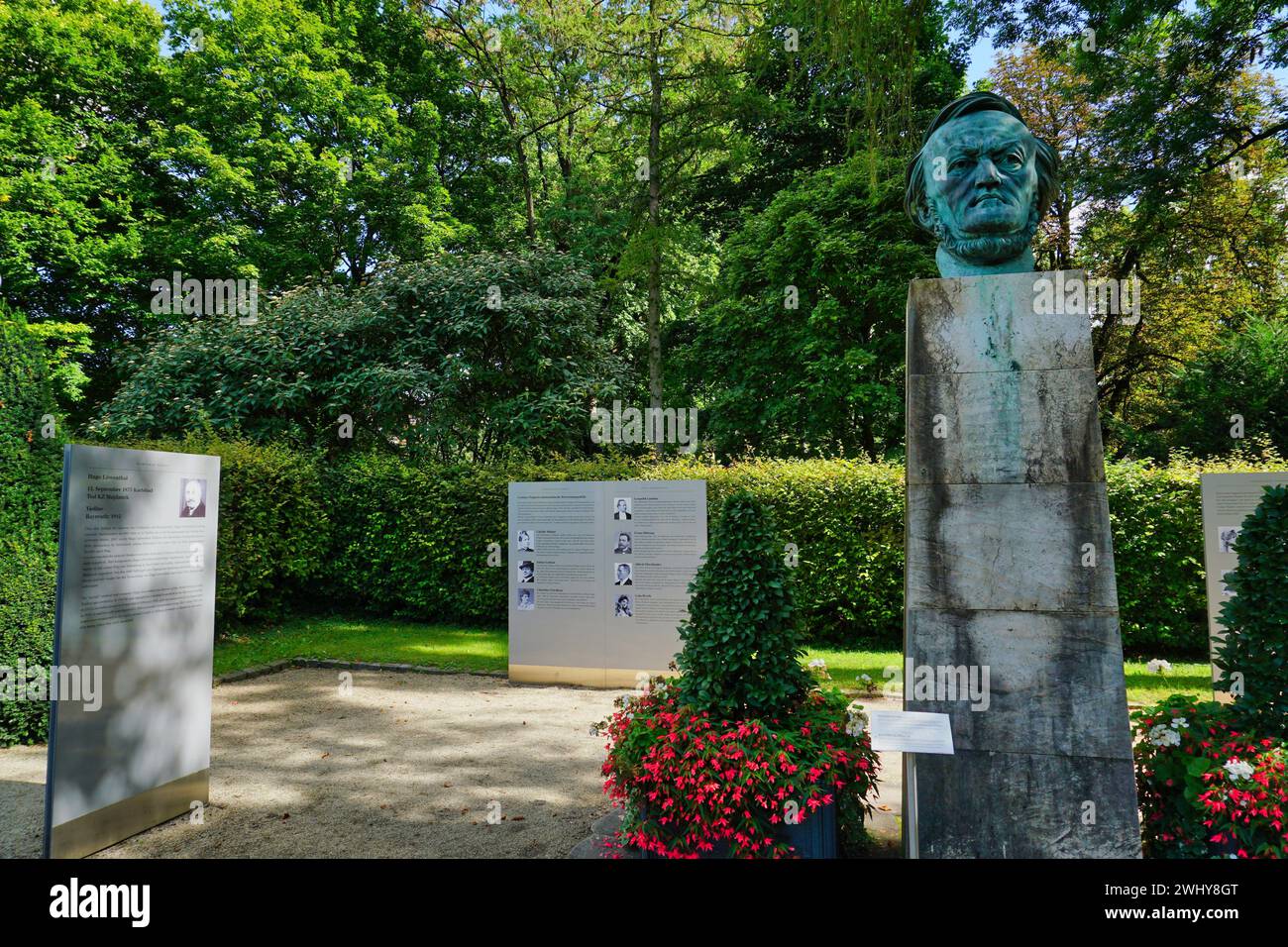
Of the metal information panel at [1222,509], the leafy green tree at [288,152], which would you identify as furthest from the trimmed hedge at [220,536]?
the metal information panel at [1222,509]

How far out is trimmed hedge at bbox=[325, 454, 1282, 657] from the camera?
10906mm

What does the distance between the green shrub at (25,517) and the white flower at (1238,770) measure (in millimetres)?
9077

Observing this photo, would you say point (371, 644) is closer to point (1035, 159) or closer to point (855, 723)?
point (855, 723)

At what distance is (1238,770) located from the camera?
359cm

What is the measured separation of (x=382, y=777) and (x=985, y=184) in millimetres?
6484

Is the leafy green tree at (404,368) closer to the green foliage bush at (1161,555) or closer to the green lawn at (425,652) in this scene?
the green lawn at (425,652)

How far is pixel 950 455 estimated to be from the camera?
4.12 meters

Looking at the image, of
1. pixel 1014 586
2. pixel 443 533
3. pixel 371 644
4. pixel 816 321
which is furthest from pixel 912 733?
pixel 816 321

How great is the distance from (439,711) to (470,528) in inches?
216

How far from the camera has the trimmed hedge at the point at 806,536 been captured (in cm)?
1091

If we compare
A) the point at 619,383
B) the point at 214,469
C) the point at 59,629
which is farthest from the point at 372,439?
the point at 59,629

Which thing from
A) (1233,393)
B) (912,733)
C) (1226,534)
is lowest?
(912,733)

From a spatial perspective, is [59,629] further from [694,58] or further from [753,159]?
[753,159]

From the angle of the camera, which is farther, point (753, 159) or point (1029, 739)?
point (753, 159)
